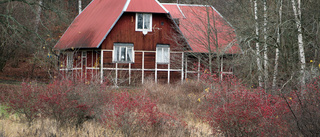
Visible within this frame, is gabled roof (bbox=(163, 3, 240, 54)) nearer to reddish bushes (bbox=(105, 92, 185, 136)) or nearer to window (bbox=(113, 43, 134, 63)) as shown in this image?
window (bbox=(113, 43, 134, 63))

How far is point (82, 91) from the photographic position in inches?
422

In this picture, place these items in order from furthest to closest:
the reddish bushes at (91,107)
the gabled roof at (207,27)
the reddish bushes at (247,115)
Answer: the gabled roof at (207,27) → the reddish bushes at (91,107) → the reddish bushes at (247,115)

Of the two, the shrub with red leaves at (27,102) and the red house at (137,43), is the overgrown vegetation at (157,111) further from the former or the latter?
the red house at (137,43)

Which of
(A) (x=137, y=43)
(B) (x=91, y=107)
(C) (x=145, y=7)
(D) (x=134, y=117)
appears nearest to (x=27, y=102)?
(B) (x=91, y=107)

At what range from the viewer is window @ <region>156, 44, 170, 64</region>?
95.5ft

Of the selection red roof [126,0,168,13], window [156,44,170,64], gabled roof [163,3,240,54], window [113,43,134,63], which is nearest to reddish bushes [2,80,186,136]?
gabled roof [163,3,240,54]

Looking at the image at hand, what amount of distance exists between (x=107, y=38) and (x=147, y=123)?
19162mm

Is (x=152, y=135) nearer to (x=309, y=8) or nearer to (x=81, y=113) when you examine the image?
(x=81, y=113)

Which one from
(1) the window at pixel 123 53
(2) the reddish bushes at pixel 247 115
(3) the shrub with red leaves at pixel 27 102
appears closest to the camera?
(2) the reddish bushes at pixel 247 115

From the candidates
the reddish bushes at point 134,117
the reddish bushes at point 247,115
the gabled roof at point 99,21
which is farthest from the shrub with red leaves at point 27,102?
the gabled roof at point 99,21

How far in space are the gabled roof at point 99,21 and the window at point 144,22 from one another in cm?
58

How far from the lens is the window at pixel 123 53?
28.2 m

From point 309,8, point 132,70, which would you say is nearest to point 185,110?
point 309,8

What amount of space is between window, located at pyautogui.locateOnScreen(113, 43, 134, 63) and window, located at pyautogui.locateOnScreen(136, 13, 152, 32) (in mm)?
1410
